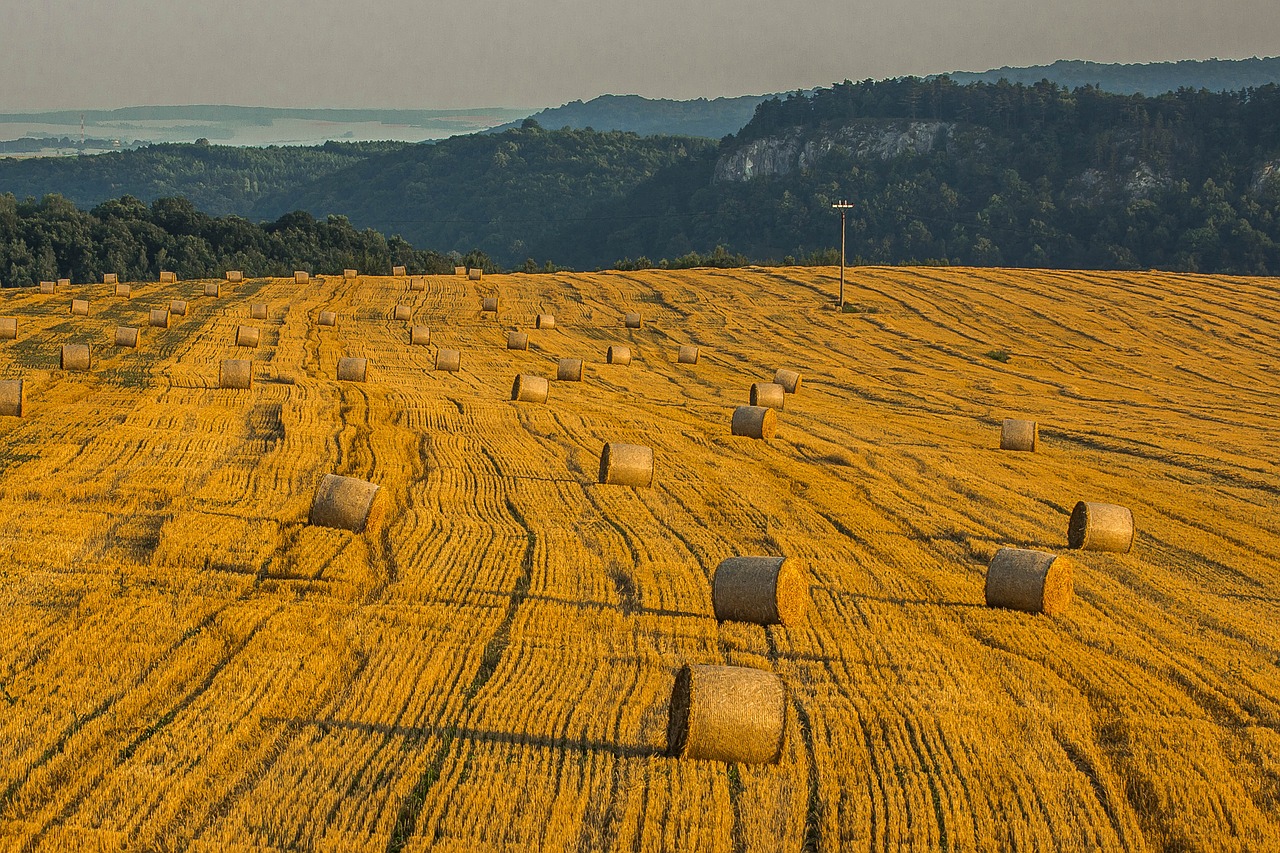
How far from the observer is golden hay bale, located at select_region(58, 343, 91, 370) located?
3186cm

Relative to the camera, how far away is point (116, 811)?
30.0 feet

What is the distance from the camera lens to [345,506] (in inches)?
661

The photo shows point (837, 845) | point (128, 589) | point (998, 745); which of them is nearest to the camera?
point (837, 845)

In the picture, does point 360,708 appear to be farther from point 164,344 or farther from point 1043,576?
point 164,344

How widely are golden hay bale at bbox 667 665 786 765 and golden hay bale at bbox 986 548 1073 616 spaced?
5.29 meters

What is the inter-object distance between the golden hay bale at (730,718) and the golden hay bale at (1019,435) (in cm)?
1790

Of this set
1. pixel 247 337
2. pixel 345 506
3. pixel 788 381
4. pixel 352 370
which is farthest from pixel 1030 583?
pixel 247 337

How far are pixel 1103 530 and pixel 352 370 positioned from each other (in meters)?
19.8

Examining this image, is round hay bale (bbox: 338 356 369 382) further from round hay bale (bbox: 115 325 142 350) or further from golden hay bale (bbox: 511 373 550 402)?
round hay bale (bbox: 115 325 142 350)

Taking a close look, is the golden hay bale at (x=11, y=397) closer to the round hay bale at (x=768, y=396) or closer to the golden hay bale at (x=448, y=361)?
the golden hay bale at (x=448, y=361)

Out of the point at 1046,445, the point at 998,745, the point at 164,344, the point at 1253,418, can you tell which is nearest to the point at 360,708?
the point at 998,745

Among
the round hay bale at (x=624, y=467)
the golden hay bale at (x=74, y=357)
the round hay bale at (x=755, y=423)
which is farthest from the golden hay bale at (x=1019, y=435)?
the golden hay bale at (x=74, y=357)

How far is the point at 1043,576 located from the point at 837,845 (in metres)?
6.23

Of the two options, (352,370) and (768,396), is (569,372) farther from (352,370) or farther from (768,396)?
(768,396)
